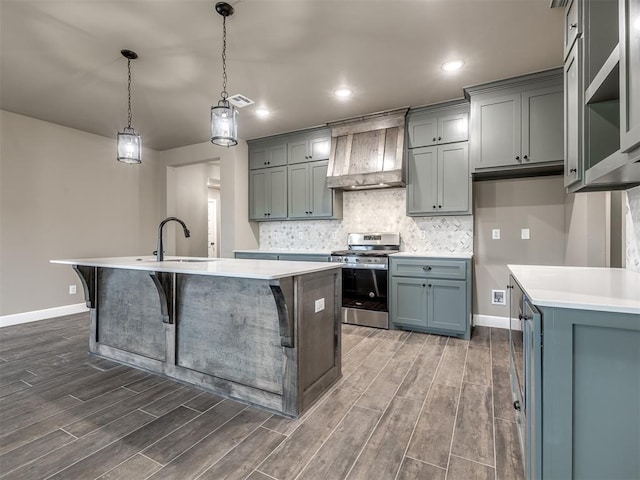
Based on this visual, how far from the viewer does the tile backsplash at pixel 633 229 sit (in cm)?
178

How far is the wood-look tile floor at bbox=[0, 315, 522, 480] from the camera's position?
1536 millimetres

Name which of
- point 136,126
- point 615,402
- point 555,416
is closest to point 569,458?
point 555,416

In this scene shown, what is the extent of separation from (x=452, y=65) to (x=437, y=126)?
0.89 meters

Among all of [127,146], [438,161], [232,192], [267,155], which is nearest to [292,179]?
[267,155]

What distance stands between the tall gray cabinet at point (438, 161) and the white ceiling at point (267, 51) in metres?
0.22

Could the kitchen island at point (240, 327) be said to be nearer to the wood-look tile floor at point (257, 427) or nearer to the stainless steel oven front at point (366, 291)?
the wood-look tile floor at point (257, 427)

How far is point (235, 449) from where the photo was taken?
5.48ft

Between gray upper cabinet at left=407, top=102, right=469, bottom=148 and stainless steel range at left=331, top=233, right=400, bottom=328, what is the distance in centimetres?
140

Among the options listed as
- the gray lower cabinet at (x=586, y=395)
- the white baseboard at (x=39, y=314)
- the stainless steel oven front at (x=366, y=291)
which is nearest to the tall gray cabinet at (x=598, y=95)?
the gray lower cabinet at (x=586, y=395)

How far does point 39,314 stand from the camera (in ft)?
13.8

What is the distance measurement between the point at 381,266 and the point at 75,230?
438 centimetres

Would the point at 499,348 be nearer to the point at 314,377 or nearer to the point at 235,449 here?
the point at 314,377

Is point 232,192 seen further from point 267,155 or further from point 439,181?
point 439,181

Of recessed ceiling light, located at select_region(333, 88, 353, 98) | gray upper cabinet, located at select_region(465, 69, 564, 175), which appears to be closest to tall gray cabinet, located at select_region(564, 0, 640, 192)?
gray upper cabinet, located at select_region(465, 69, 564, 175)
